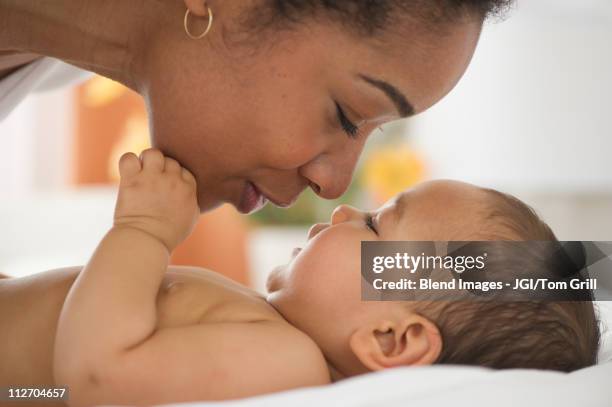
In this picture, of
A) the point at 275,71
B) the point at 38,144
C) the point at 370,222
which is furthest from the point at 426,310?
the point at 38,144

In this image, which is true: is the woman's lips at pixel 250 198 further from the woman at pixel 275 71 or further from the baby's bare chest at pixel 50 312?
the baby's bare chest at pixel 50 312

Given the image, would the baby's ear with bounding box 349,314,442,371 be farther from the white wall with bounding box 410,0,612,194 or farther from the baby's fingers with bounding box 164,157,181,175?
the white wall with bounding box 410,0,612,194

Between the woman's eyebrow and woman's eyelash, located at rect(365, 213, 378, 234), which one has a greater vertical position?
Result: the woman's eyebrow

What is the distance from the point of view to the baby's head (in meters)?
1.08

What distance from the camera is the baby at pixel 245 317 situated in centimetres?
99

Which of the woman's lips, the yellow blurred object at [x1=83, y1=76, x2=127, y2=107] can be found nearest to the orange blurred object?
the yellow blurred object at [x1=83, y1=76, x2=127, y2=107]

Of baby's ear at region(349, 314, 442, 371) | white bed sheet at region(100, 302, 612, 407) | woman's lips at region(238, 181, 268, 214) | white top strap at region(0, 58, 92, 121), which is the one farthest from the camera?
white top strap at region(0, 58, 92, 121)

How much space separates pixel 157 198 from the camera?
1153 millimetres

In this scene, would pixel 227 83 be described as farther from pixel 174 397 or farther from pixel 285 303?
pixel 174 397

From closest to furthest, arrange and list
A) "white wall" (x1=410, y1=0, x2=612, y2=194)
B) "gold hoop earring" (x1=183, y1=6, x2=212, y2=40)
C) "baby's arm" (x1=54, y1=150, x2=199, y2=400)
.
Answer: "baby's arm" (x1=54, y1=150, x2=199, y2=400), "gold hoop earring" (x1=183, y1=6, x2=212, y2=40), "white wall" (x1=410, y1=0, x2=612, y2=194)

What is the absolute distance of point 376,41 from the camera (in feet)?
3.79

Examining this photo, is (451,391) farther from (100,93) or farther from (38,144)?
(38,144)

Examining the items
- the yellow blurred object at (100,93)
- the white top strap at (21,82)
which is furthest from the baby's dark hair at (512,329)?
the yellow blurred object at (100,93)

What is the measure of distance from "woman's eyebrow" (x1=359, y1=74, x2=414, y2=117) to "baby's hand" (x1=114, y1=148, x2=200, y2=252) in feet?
1.06
